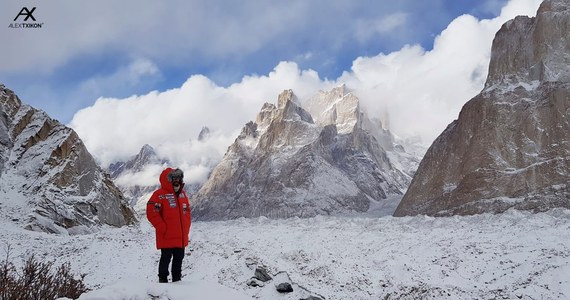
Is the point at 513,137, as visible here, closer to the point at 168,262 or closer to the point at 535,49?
the point at 535,49

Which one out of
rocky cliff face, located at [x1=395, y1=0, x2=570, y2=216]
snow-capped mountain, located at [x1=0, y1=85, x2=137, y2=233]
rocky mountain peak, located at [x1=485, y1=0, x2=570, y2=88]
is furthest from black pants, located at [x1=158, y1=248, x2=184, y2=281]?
rocky mountain peak, located at [x1=485, y1=0, x2=570, y2=88]

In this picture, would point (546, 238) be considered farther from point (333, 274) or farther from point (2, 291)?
point (2, 291)

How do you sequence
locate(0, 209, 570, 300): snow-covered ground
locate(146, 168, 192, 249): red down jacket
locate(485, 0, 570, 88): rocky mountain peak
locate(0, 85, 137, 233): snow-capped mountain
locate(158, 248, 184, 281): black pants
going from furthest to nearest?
locate(485, 0, 570, 88): rocky mountain peak < locate(0, 85, 137, 233): snow-capped mountain < locate(0, 209, 570, 300): snow-covered ground < locate(158, 248, 184, 281): black pants < locate(146, 168, 192, 249): red down jacket

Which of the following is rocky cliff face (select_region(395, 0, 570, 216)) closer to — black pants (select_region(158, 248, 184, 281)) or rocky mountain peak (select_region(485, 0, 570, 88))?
rocky mountain peak (select_region(485, 0, 570, 88))

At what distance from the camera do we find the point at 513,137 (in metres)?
84.2

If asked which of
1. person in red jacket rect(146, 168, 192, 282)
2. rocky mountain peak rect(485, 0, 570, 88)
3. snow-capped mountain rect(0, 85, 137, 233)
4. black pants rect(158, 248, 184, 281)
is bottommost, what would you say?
black pants rect(158, 248, 184, 281)

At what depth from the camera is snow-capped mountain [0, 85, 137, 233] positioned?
3528 centimetres

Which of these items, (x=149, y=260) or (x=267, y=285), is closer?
(x=267, y=285)

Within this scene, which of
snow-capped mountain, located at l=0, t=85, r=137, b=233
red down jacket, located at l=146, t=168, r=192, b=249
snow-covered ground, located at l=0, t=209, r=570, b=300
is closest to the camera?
red down jacket, located at l=146, t=168, r=192, b=249

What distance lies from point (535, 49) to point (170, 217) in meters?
99.8

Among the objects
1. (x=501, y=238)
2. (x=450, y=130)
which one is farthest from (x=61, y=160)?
(x=450, y=130)

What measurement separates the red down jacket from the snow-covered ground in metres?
6.55

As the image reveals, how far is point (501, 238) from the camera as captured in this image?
80.2ft

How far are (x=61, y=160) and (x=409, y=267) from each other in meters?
35.2
